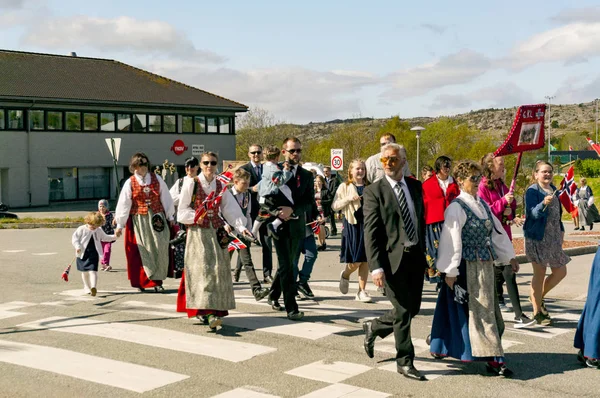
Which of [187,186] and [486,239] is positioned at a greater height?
[187,186]

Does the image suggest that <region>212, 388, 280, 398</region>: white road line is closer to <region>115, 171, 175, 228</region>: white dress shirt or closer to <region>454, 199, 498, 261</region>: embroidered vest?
<region>454, 199, 498, 261</region>: embroidered vest

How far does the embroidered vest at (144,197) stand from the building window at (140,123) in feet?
132

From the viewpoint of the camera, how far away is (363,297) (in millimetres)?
10719

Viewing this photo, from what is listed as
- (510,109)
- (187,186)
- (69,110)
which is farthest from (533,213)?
(510,109)

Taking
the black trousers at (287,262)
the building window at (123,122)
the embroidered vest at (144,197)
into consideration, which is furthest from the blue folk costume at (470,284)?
the building window at (123,122)

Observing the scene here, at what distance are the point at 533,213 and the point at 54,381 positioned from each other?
209 inches

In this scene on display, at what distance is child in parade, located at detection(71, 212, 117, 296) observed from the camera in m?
11.4

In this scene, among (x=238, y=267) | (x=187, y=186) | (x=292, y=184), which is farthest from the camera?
(x=238, y=267)

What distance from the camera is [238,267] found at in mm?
12836

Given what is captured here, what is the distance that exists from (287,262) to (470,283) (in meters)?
2.89

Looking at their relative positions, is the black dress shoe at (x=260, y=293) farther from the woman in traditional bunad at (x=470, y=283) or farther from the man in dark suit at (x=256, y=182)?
the woman in traditional bunad at (x=470, y=283)

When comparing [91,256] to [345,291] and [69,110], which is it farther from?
[69,110]

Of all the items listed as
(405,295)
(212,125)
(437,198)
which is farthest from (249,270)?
(212,125)

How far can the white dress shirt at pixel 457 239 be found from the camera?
6.80 meters
